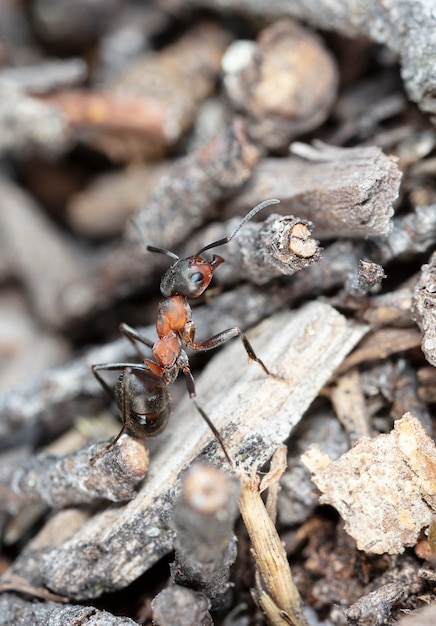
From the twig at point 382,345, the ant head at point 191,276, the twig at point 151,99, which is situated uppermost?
the twig at point 151,99

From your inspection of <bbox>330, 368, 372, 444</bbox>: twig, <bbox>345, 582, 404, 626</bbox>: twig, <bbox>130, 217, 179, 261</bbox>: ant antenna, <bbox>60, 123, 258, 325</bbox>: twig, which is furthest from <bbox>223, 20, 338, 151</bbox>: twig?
<bbox>345, 582, 404, 626</bbox>: twig

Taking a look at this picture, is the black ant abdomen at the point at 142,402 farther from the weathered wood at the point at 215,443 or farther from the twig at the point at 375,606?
the twig at the point at 375,606

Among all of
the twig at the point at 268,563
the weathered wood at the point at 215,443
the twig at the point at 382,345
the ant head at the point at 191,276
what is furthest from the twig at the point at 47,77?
the twig at the point at 268,563

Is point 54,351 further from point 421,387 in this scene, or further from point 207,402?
point 421,387

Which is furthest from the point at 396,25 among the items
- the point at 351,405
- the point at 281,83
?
the point at 351,405

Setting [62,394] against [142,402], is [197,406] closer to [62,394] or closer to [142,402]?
[142,402]

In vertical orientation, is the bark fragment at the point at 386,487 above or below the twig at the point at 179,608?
below

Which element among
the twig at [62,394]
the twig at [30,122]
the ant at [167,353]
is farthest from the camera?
the twig at [30,122]

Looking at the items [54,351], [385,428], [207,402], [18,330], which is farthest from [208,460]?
[18,330]
